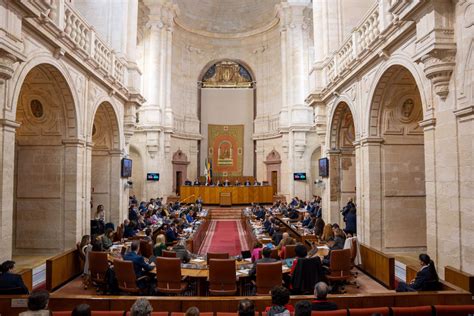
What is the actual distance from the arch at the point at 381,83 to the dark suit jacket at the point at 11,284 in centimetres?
693

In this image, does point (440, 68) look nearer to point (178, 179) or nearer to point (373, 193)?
point (373, 193)

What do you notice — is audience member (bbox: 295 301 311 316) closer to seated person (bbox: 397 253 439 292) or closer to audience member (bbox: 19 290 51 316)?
audience member (bbox: 19 290 51 316)

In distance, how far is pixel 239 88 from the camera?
1056 inches

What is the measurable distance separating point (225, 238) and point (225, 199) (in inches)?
299

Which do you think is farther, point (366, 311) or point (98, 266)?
point (98, 266)

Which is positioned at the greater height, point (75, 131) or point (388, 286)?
point (75, 131)

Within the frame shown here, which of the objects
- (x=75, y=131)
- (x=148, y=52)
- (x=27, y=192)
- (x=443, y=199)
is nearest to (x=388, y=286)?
(x=443, y=199)

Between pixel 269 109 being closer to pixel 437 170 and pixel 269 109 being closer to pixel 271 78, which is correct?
pixel 271 78

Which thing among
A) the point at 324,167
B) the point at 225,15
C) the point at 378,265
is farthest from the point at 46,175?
the point at 225,15

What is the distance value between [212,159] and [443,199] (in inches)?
822

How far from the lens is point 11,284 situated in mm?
5086

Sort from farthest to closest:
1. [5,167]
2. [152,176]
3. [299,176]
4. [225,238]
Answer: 1. [299,176]
2. [152,176]
3. [225,238]
4. [5,167]

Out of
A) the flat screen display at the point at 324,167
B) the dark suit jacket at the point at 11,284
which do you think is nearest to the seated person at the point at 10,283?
the dark suit jacket at the point at 11,284

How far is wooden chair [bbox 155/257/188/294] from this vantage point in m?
6.02
